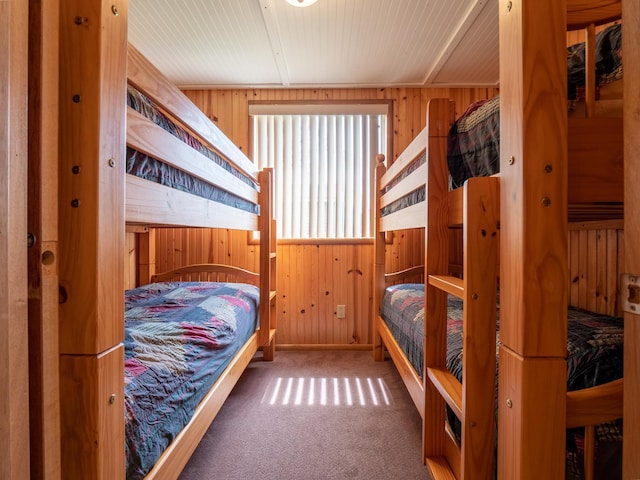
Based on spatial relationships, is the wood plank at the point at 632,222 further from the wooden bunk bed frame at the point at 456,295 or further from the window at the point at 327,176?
the window at the point at 327,176

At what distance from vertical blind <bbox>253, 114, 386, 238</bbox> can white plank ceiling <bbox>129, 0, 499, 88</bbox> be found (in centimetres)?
34

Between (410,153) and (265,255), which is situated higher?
(410,153)

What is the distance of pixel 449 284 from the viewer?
2.90 feet

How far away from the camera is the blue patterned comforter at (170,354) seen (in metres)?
0.73

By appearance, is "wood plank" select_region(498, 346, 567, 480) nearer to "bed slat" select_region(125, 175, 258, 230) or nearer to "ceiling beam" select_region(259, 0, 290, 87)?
"bed slat" select_region(125, 175, 258, 230)

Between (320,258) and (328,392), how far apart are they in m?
1.12

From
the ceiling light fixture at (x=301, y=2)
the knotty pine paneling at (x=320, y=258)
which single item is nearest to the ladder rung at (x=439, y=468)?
the knotty pine paneling at (x=320, y=258)

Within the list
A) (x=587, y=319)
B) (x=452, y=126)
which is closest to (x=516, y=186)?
(x=452, y=126)

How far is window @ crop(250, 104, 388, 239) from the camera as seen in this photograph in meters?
2.70

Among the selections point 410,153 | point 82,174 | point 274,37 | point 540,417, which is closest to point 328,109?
point 274,37

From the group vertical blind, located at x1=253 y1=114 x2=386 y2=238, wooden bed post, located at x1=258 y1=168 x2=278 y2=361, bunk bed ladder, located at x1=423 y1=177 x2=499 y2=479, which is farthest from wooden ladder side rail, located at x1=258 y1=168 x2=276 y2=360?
bunk bed ladder, located at x1=423 y1=177 x2=499 y2=479

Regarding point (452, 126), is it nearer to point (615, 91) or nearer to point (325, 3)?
point (615, 91)

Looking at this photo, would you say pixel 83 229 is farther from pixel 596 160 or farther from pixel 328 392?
pixel 328 392

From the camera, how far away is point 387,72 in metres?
2.47
